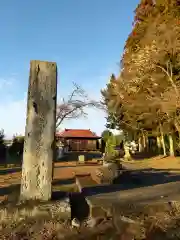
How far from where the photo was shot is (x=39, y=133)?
4453 millimetres

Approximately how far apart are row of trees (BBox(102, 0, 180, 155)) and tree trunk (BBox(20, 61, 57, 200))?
14100 millimetres

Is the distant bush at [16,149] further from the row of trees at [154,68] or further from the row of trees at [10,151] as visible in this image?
the row of trees at [154,68]

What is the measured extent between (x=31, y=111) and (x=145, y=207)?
2.79 m

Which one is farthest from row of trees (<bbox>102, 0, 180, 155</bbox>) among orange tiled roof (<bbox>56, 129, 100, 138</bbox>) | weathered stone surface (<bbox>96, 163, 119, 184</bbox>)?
orange tiled roof (<bbox>56, 129, 100, 138</bbox>)

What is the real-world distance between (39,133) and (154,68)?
16.7m

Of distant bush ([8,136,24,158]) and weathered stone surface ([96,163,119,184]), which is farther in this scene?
distant bush ([8,136,24,158])

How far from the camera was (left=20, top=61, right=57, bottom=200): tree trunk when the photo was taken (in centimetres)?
435

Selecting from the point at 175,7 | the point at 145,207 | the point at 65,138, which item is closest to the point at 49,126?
the point at 145,207

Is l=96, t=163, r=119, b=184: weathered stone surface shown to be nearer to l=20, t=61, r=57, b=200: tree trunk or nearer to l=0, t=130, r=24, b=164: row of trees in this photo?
l=20, t=61, r=57, b=200: tree trunk

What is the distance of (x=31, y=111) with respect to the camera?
176 inches

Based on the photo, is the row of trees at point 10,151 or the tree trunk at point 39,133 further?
the row of trees at point 10,151

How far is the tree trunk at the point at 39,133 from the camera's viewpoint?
435cm

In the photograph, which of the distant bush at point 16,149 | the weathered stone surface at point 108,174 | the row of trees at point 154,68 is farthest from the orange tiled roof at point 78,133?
the weathered stone surface at point 108,174

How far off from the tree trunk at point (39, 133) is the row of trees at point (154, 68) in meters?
14.1
